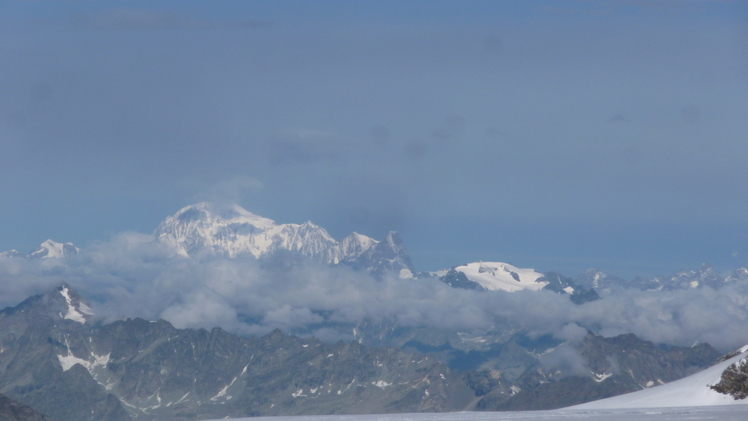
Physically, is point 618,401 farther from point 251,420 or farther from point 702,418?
point 251,420

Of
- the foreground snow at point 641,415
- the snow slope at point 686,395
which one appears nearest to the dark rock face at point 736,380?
the snow slope at point 686,395

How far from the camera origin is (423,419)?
65.8 metres

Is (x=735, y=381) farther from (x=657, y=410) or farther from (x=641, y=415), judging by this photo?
(x=641, y=415)

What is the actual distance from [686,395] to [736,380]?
6.70 m

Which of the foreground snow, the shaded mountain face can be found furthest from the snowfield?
the shaded mountain face

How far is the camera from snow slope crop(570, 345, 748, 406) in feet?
233

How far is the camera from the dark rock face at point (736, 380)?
224 ft

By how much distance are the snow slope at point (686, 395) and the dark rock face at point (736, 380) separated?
0.50 meters

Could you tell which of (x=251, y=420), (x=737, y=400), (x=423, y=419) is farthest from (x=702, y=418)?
(x=251, y=420)

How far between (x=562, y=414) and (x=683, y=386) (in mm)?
15306

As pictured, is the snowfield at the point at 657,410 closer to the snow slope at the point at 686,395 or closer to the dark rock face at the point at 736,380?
the snow slope at the point at 686,395

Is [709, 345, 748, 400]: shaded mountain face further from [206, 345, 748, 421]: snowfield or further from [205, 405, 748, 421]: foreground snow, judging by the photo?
[205, 405, 748, 421]: foreground snow

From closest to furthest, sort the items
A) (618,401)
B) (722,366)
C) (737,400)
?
(737,400), (722,366), (618,401)

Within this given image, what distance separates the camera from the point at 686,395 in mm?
74812
